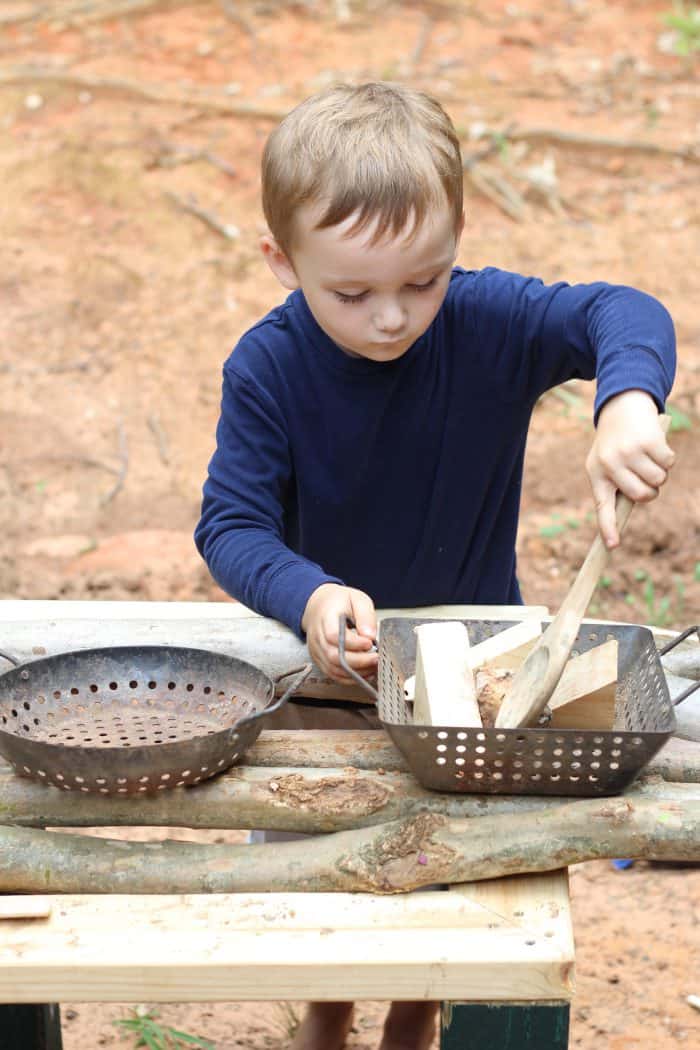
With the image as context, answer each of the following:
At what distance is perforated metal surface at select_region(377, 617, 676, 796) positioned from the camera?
1.51 metres

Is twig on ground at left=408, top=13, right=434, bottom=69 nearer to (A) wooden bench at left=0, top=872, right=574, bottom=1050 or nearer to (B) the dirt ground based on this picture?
(B) the dirt ground

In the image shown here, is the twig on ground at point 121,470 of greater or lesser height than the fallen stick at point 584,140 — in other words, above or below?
below

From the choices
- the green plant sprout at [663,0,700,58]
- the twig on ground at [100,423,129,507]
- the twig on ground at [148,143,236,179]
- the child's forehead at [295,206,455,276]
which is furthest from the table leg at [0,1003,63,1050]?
the green plant sprout at [663,0,700,58]

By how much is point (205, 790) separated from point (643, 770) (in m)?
0.54

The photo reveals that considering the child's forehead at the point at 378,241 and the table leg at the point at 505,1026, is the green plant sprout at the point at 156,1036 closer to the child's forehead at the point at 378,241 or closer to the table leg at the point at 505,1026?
the table leg at the point at 505,1026

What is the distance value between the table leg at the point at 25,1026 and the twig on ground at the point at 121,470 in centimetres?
279

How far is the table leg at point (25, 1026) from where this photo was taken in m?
2.01

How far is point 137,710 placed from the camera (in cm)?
181

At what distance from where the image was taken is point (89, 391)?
537 cm

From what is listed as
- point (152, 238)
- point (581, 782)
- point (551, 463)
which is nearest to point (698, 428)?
point (551, 463)

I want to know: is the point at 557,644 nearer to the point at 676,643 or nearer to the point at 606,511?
the point at 606,511

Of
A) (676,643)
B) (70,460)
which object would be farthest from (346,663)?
(70,460)

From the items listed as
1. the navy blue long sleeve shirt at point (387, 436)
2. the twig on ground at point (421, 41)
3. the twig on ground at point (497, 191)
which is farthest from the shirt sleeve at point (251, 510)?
the twig on ground at point (421, 41)

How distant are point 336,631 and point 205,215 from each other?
4.78 metres
